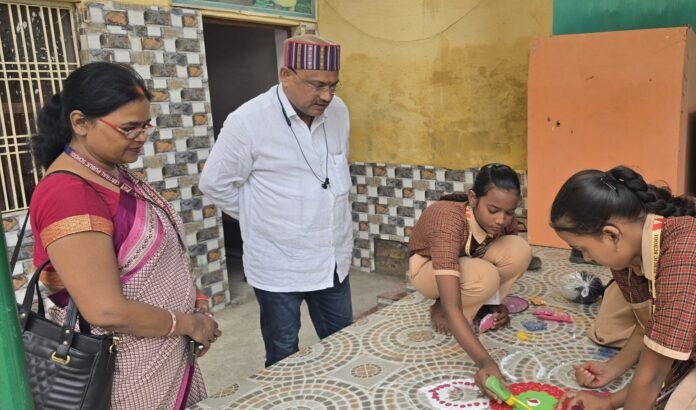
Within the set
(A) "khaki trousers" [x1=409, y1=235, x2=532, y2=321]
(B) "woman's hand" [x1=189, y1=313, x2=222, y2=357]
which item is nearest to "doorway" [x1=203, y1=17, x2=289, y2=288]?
(A) "khaki trousers" [x1=409, y1=235, x2=532, y2=321]

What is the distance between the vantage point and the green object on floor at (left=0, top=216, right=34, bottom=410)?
69 centimetres

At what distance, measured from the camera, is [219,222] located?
14.8 feet

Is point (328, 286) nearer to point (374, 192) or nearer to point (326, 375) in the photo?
point (326, 375)

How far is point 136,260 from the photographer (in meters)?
1.45

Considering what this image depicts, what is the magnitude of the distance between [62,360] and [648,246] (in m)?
1.52

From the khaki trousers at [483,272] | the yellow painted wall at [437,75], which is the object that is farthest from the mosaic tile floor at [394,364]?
the yellow painted wall at [437,75]

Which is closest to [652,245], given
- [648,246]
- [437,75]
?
[648,246]

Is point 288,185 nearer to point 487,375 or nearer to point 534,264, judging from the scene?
point 487,375

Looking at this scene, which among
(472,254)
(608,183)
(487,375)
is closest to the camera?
(608,183)

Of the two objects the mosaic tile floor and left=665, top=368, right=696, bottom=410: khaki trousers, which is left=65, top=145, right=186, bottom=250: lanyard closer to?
the mosaic tile floor

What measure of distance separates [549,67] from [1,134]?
3.43 m

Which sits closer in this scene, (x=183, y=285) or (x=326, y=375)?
(x=183, y=285)

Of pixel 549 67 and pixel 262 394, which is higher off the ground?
pixel 549 67

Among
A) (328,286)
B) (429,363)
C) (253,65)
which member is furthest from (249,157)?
(253,65)
